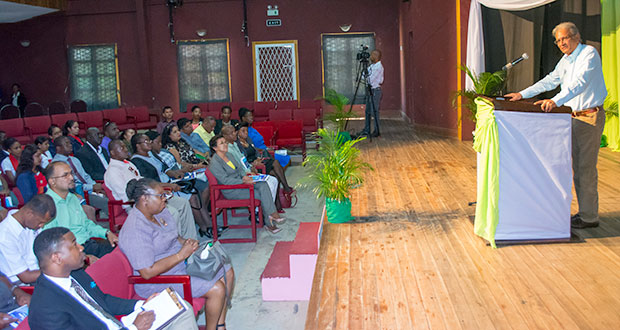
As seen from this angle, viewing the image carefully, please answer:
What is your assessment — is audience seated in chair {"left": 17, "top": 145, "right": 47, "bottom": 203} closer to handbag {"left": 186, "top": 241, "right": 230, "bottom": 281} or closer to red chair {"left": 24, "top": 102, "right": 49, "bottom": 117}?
handbag {"left": 186, "top": 241, "right": 230, "bottom": 281}

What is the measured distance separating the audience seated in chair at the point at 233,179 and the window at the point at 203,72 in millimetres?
10644

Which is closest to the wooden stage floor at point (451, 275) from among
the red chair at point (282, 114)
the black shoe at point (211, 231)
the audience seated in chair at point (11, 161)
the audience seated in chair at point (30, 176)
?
the black shoe at point (211, 231)

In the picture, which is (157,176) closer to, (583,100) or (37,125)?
(583,100)

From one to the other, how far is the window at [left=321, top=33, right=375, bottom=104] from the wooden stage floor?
425 inches

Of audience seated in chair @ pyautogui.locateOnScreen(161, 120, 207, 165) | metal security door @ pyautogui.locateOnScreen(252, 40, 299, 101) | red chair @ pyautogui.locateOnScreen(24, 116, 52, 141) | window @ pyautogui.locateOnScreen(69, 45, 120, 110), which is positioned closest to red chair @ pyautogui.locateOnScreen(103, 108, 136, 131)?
red chair @ pyautogui.locateOnScreen(24, 116, 52, 141)

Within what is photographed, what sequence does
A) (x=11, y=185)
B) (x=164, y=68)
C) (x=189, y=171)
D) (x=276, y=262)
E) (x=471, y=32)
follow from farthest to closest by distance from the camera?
1. (x=164, y=68)
2. (x=471, y=32)
3. (x=189, y=171)
4. (x=11, y=185)
5. (x=276, y=262)

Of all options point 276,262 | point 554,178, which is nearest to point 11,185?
point 276,262

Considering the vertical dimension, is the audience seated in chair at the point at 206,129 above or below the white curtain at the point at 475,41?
below

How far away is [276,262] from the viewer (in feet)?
15.0

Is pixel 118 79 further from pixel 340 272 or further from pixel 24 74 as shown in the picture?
pixel 340 272

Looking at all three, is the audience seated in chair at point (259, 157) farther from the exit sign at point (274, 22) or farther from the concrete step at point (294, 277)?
the exit sign at point (274, 22)

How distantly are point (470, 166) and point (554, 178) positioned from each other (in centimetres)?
338

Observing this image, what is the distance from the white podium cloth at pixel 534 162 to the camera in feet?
12.3

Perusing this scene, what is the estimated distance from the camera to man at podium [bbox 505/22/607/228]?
12.8 ft
